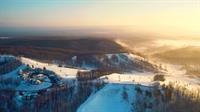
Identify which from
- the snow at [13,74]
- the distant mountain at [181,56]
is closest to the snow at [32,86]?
the snow at [13,74]

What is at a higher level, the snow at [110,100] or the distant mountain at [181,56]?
the distant mountain at [181,56]

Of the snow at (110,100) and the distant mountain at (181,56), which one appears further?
the distant mountain at (181,56)

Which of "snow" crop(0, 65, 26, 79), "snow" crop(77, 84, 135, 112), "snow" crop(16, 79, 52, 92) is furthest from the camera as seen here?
"snow" crop(0, 65, 26, 79)

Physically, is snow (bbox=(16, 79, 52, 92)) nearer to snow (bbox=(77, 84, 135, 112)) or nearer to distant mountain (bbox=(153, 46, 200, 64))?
snow (bbox=(77, 84, 135, 112))

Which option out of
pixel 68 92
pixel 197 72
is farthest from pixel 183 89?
pixel 197 72

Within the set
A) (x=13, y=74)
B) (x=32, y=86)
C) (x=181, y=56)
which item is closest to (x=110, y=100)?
(x=32, y=86)

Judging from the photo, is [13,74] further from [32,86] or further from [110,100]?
[110,100]

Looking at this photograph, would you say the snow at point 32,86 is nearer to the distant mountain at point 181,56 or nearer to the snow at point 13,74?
the snow at point 13,74

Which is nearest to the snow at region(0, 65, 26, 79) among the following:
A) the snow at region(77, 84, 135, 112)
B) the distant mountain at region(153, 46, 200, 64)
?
the snow at region(77, 84, 135, 112)

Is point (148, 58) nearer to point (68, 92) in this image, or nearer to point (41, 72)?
point (41, 72)
